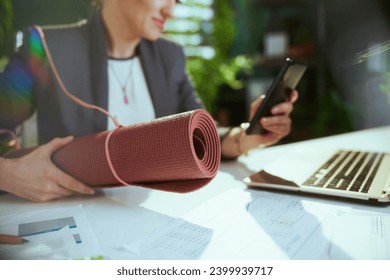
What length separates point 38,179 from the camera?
2.09 feet

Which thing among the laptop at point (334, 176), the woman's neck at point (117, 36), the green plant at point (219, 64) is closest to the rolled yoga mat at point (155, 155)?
the laptop at point (334, 176)

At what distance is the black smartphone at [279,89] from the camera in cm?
71

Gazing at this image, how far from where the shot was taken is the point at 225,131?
36.9 inches

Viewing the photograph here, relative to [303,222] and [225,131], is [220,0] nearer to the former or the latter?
[225,131]

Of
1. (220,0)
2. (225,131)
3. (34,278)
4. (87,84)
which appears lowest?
(34,278)

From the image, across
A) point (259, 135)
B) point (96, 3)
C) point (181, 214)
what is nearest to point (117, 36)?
point (96, 3)

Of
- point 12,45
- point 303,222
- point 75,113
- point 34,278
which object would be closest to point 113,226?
point 34,278

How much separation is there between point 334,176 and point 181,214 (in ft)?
1.02

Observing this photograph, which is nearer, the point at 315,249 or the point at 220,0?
the point at 315,249

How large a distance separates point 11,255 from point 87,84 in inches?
18.8

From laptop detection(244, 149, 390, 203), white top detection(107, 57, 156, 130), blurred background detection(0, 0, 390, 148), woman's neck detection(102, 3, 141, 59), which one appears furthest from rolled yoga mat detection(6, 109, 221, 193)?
blurred background detection(0, 0, 390, 148)

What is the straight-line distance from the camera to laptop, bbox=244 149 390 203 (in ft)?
2.02

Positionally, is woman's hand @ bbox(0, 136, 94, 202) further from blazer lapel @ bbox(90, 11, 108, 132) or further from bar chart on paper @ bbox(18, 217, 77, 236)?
blazer lapel @ bbox(90, 11, 108, 132)

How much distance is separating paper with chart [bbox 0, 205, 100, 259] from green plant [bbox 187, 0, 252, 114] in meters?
1.84
